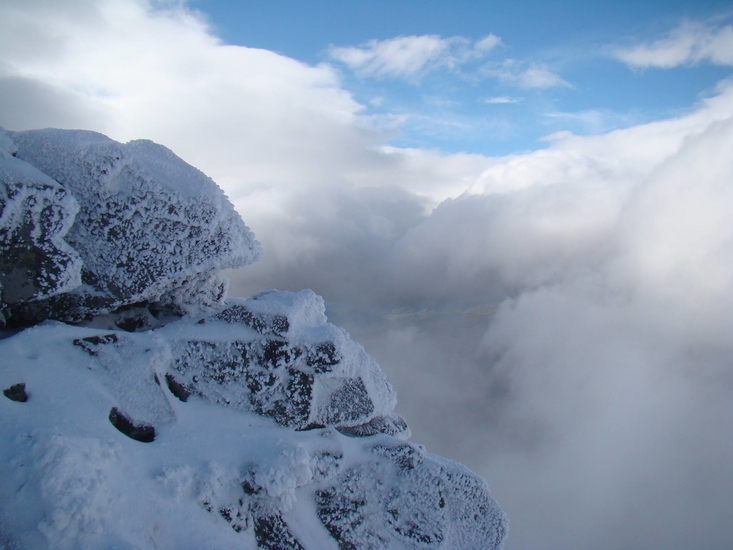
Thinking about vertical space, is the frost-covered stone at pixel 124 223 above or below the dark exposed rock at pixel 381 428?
above

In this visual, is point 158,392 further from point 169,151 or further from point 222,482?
point 169,151

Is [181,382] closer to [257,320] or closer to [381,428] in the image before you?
[257,320]

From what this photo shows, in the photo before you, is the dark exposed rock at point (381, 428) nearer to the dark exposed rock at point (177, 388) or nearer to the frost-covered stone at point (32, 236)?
the dark exposed rock at point (177, 388)

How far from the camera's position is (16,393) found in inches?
368

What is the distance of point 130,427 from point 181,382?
1801 mm

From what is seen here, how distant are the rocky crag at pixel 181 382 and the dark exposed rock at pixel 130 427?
0.03 metres

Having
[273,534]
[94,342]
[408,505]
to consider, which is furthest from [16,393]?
[408,505]

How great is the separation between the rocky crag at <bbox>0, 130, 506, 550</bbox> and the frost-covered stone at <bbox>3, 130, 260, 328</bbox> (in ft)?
0.13

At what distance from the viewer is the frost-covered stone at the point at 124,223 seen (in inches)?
475

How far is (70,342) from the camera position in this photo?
→ 11078mm

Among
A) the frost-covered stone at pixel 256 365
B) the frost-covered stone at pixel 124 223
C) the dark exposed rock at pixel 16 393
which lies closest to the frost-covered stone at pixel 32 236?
the frost-covered stone at pixel 124 223

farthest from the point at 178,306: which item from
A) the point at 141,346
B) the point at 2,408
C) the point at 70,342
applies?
the point at 2,408

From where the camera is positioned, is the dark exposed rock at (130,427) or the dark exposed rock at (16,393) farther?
the dark exposed rock at (130,427)

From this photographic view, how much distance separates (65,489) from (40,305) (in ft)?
20.8
